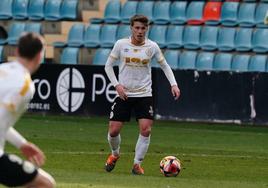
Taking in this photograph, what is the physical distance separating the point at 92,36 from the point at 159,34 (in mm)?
2163

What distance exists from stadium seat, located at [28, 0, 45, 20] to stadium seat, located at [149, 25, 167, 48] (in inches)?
161

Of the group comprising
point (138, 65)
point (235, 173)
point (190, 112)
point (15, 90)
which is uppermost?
point (15, 90)

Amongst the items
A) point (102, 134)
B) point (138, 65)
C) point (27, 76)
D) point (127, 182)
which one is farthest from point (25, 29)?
point (27, 76)

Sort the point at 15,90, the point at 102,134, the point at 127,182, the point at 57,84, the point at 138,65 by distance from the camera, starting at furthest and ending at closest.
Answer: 1. the point at 57,84
2. the point at 102,134
3. the point at 138,65
4. the point at 127,182
5. the point at 15,90

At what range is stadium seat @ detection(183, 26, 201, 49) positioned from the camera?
89.6 ft

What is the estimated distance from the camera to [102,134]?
21031 mm

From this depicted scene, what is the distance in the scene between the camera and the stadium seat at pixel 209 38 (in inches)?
1065

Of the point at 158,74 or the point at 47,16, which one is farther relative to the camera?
the point at 47,16

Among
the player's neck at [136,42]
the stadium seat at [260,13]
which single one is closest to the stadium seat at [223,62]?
the stadium seat at [260,13]

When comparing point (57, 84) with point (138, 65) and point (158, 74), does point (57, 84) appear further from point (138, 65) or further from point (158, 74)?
point (138, 65)

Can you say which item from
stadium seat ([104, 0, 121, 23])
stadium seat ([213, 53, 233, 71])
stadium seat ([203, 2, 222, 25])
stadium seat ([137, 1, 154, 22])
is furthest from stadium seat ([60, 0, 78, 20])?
stadium seat ([213, 53, 233, 71])

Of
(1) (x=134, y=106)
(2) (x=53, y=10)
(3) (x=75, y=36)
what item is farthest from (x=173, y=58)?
(1) (x=134, y=106)

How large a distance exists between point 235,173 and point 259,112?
30.0ft

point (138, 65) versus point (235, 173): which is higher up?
point (138, 65)
